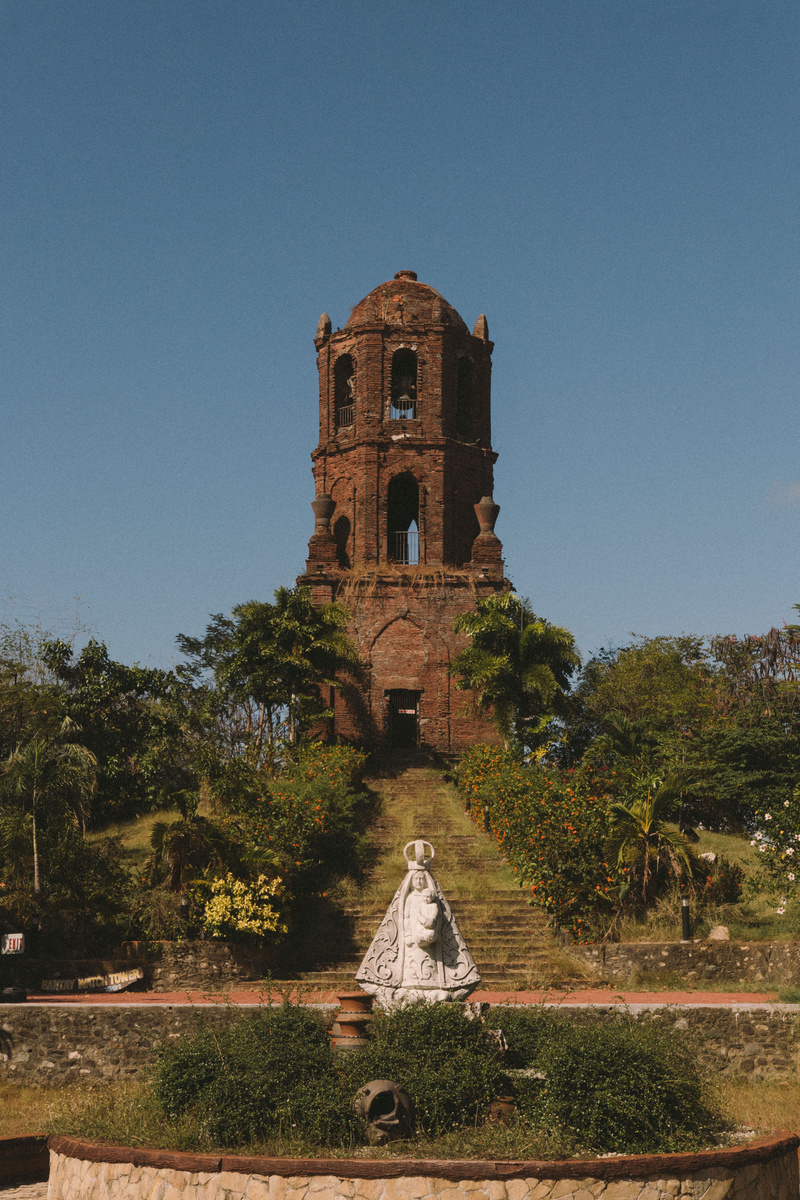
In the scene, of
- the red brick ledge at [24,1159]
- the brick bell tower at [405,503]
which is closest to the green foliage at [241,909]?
the red brick ledge at [24,1159]

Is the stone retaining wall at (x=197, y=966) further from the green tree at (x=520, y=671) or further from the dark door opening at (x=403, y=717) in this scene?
the dark door opening at (x=403, y=717)

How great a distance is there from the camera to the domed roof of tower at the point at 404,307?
3153 centimetres

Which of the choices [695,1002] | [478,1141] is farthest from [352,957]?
[478,1141]

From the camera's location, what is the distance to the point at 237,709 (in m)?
37.9

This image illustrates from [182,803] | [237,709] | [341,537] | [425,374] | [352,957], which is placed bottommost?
[352,957]

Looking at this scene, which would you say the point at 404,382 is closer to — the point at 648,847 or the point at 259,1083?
the point at 648,847

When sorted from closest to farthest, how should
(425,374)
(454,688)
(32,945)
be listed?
(32,945) < (454,688) < (425,374)

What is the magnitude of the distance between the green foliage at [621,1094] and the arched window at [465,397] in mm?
24041

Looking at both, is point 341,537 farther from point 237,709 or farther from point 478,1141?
point 478,1141

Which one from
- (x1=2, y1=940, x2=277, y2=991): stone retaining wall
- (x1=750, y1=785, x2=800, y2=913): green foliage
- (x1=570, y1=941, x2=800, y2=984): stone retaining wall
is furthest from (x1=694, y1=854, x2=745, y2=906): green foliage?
(x1=2, y1=940, x2=277, y2=991): stone retaining wall

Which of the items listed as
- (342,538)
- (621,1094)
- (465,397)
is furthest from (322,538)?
(621,1094)

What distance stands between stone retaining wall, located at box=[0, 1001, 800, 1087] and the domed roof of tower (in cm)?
2102

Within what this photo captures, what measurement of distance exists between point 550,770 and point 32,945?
10.2 meters

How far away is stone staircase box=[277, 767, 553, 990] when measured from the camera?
17.6 metres
